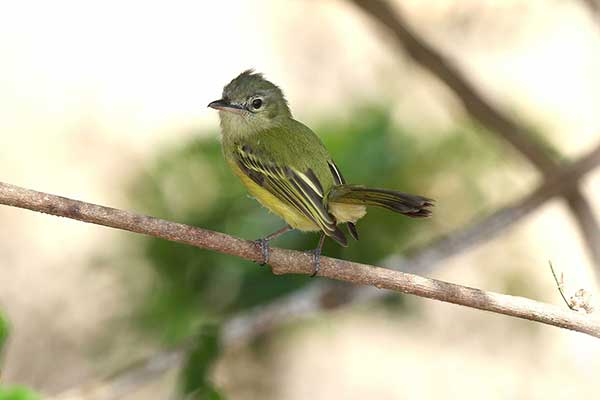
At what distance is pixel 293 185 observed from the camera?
2.68 meters

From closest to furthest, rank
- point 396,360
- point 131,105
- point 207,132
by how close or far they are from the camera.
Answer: point 207,132
point 396,360
point 131,105

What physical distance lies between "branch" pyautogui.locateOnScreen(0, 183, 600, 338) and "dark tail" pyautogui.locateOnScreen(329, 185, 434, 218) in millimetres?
183

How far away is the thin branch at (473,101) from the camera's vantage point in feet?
12.3

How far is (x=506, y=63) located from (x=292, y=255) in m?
4.24

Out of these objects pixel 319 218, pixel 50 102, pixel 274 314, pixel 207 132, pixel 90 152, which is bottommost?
pixel 319 218

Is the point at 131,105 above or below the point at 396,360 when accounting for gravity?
above

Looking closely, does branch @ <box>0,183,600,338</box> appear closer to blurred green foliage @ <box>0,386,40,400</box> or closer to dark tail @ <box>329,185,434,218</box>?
dark tail @ <box>329,185,434,218</box>

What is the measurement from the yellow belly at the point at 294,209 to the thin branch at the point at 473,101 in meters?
1.19

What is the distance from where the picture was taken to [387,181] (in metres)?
3.92

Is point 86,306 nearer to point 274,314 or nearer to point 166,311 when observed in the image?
point 166,311

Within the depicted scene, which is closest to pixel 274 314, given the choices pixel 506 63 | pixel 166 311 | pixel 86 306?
pixel 166 311

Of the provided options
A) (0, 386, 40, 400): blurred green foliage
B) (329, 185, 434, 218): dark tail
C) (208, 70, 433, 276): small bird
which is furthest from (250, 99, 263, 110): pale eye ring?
(0, 386, 40, 400): blurred green foliage

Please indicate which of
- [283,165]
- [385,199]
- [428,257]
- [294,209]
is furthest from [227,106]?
[428,257]

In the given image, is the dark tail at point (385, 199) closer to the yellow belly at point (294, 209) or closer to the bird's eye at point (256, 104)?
the yellow belly at point (294, 209)
